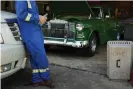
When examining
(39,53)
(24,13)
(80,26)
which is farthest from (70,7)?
(24,13)

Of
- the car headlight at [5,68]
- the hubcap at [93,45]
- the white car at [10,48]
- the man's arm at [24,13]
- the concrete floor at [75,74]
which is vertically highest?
the man's arm at [24,13]

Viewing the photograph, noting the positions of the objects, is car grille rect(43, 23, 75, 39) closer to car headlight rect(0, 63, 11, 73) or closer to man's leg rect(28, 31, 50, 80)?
man's leg rect(28, 31, 50, 80)

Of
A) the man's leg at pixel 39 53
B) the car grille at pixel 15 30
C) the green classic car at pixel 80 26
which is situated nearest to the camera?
the car grille at pixel 15 30

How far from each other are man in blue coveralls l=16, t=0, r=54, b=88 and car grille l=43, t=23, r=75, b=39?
2806mm

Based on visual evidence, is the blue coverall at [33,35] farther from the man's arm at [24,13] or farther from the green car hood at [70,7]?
the green car hood at [70,7]

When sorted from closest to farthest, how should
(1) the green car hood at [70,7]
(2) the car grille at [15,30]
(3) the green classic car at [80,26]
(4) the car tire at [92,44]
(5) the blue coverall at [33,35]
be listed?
(2) the car grille at [15,30] < (5) the blue coverall at [33,35] < (3) the green classic car at [80,26] < (4) the car tire at [92,44] < (1) the green car hood at [70,7]

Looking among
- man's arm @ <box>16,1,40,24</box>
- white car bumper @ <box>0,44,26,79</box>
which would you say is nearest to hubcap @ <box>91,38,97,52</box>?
man's arm @ <box>16,1,40,24</box>

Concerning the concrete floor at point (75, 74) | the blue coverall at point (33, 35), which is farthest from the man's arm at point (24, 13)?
the concrete floor at point (75, 74)

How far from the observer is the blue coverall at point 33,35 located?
16.8ft

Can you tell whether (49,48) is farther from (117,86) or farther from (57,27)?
(117,86)

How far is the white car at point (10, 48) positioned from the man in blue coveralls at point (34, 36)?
146 millimetres

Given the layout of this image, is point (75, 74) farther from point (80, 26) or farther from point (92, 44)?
point (92, 44)

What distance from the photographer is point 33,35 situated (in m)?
5.27

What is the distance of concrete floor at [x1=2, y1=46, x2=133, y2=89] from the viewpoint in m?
5.65
